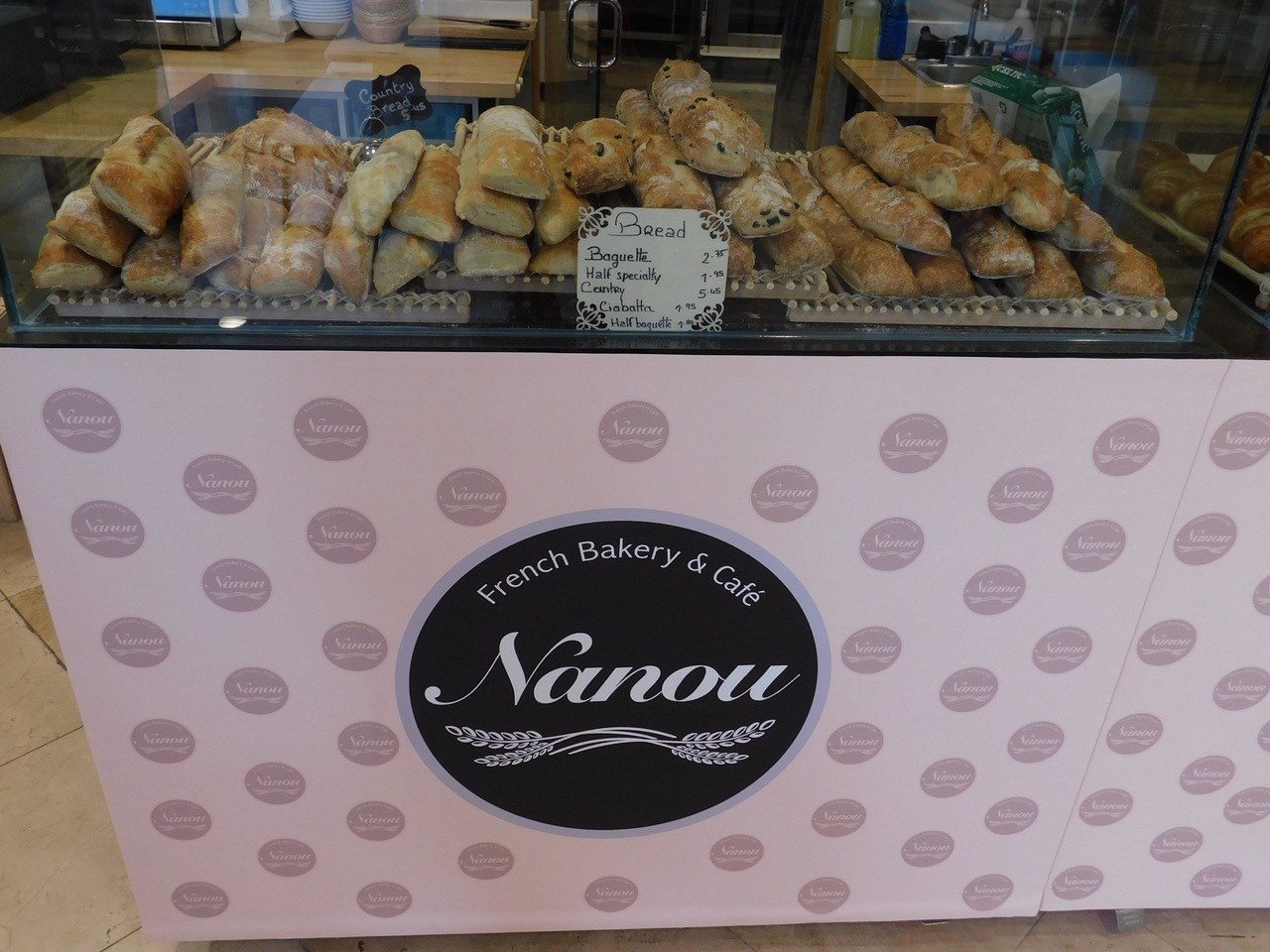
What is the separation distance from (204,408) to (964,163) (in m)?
1.15

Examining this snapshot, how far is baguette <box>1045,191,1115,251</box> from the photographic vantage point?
4.85ft

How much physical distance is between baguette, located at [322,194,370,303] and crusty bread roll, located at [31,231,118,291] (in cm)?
30

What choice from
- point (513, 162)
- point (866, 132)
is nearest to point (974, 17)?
point (866, 132)

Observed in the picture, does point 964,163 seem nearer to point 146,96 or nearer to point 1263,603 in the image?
point 1263,603

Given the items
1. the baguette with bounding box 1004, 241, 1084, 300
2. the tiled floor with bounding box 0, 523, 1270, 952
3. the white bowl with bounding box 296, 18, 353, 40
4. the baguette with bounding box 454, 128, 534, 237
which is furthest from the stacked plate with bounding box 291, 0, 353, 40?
the tiled floor with bounding box 0, 523, 1270, 952

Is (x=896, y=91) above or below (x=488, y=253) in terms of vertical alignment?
above

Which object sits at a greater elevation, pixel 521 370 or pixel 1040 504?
pixel 521 370

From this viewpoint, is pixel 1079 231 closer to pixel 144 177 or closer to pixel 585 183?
pixel 585 183

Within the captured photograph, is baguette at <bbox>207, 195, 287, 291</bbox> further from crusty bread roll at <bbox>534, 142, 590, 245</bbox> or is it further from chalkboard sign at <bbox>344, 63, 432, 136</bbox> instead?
crusty bread roll at <bbox>534, 142, 590, 245</bbox>

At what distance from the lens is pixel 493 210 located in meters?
1.34

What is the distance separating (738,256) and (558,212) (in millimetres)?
258

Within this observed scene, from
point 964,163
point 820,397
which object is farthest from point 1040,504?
point 964,163

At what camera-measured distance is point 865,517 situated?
1.51 meters

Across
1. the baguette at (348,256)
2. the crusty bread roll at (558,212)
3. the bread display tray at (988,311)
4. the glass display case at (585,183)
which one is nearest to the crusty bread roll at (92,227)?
the glass display case at (585,183)
